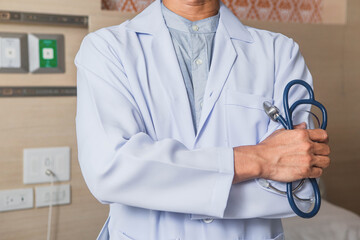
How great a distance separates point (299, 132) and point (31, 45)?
52.5 inches

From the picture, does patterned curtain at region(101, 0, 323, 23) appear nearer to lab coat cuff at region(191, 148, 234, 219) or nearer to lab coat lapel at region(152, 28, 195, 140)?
lab coat lapel at region(152, 28, 195, 140)

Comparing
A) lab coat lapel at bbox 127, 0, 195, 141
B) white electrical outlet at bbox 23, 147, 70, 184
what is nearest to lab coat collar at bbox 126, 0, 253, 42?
lab coat lapel at bbox 127, 0, 195, 141

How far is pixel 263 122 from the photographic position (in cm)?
114

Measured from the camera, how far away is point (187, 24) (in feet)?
4.01

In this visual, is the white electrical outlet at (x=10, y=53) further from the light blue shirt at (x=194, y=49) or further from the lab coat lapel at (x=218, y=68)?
the lab coat lapel at (x=218, y=68)

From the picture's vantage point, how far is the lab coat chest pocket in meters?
1.12

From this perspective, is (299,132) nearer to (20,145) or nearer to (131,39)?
(131,39)

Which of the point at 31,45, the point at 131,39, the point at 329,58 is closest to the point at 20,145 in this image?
the point at 31,45

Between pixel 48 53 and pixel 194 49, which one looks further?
pixel 48 53

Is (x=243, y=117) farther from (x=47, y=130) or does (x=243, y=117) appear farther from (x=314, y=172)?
(x=47, y=130)

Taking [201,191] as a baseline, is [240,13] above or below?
above

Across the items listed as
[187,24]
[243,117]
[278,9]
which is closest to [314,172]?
[243,117]

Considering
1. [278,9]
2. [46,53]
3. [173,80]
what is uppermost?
[278,9]

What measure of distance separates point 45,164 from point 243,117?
1.11m
